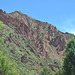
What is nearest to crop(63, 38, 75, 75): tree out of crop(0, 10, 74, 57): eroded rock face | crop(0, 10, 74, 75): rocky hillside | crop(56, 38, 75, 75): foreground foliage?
crop(56, 38, 75, 75): foreground foliage

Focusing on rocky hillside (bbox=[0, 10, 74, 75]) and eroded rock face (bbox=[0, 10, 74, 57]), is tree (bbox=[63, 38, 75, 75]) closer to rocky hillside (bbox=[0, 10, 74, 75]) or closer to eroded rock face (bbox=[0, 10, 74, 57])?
rocky hillside (bbox=[0, 10, 74, 75])

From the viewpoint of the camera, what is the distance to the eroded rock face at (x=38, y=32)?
55000mm

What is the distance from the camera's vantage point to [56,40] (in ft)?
232

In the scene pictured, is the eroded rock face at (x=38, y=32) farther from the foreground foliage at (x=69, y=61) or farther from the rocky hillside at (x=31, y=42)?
the foreground foliage at (x=69, y=61)

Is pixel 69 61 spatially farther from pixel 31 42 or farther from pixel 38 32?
pixel 38 32

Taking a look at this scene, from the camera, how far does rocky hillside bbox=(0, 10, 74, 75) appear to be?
38.3 metres

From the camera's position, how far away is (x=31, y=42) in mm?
Answer: 54062

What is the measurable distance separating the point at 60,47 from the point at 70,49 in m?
61.5

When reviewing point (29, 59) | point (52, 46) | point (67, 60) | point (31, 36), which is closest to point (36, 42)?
point (31, 36)

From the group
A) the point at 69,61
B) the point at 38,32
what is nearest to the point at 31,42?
the point at 38,32


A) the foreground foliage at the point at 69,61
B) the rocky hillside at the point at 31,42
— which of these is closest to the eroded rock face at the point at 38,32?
the rocky hillside at the point at 31,42

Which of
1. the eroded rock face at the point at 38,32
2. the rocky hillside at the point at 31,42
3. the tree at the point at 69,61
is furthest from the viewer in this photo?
the eroded rock face at the point at 38,32

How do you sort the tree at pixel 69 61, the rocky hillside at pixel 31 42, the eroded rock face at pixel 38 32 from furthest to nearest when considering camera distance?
1. the eroded rock face at pixel 38 32
2. the rocky hillside at pixel 31 42
3. the tree at pixel 69 61

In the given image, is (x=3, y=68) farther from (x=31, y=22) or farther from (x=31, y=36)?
(x=31, y=22)
